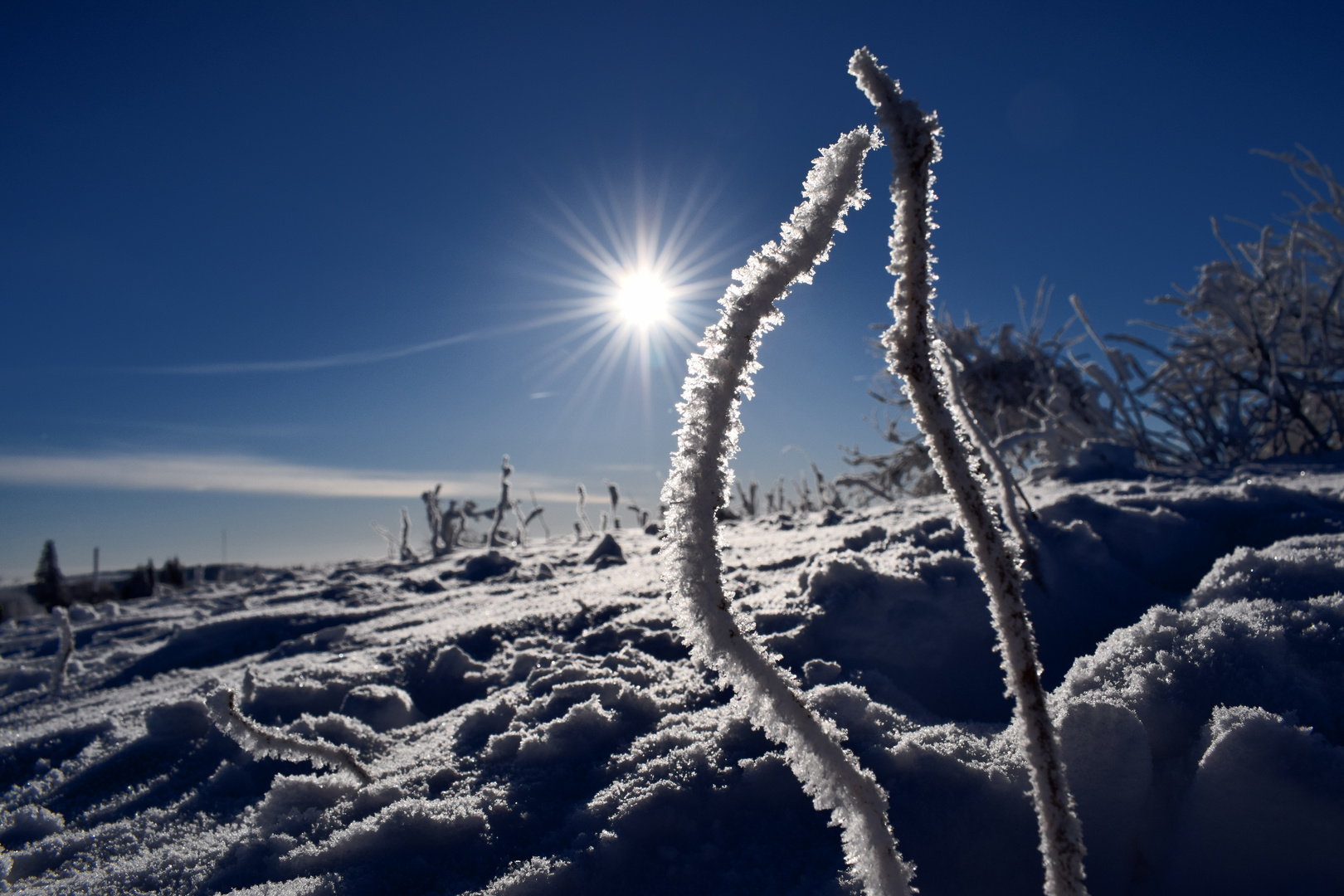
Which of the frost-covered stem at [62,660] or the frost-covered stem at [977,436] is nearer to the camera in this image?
the frost-covered stem at [977,436]

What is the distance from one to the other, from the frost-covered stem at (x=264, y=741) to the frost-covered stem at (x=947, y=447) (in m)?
1.02

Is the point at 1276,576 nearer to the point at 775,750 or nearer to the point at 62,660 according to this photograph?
the point at 775,750

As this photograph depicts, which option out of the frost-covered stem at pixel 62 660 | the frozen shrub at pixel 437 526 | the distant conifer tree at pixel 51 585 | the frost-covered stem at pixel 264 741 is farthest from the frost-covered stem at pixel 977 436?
the distant conifer tree at pixel 51 585

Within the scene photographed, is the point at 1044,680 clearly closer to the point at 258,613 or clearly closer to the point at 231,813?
the point at 231,813

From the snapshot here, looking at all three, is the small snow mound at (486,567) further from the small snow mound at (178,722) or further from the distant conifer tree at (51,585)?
the distant conifer tree at (51,585)

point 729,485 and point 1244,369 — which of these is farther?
point 1244,369

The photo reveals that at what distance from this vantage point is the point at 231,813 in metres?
1.13

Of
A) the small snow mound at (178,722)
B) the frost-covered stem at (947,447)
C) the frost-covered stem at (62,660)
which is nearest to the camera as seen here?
the frost-covered stem at (947,447)

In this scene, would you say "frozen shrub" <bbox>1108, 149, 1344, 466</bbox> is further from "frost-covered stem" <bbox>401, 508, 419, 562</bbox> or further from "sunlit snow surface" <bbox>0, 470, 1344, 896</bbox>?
"frost-covered stem" <bbox>401, 508, 419, 562</bbox>

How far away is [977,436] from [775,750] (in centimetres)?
55

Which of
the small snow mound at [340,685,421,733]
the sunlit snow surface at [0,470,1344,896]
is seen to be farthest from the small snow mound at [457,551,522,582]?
the small snow mound at [340,685,421,733]

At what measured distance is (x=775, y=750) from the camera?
96 centimetres

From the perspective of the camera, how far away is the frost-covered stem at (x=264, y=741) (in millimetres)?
998

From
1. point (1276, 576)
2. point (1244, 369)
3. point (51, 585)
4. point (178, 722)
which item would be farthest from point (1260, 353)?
point (51, 585)
